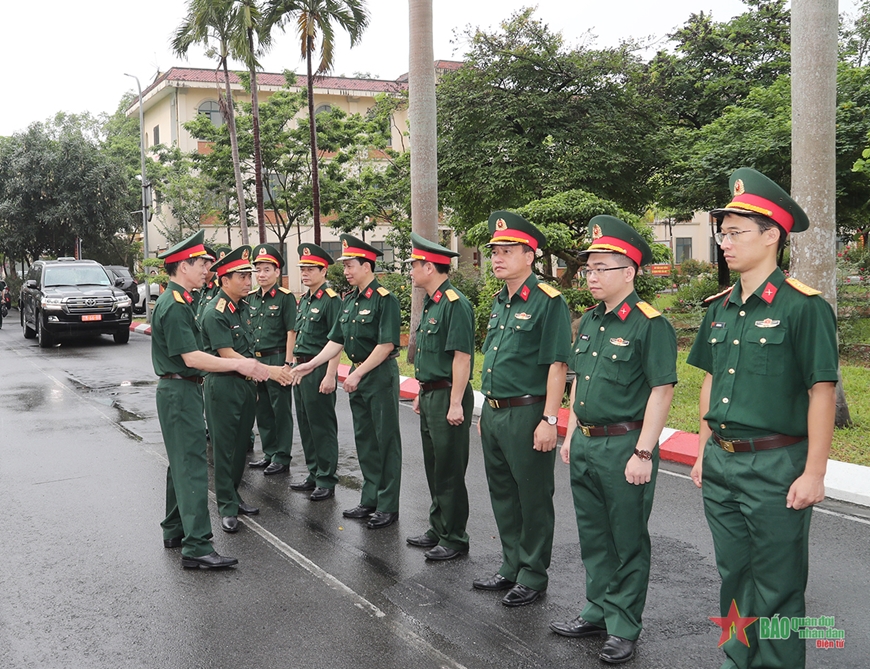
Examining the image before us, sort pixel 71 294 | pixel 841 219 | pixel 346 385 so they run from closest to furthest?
pixel 346 385 < pixel 841 219 < pixel 71 294

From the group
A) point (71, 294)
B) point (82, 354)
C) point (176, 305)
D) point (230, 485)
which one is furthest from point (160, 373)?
point (71, 294)

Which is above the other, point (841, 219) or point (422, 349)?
point (841, 219)

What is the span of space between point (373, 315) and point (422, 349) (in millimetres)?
931

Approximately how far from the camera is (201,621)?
14.9 feet

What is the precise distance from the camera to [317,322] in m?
7.24

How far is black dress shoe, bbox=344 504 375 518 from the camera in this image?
249 inches

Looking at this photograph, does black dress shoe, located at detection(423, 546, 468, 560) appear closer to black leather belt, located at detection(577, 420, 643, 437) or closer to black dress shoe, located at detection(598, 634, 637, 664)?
black dress shoe, located at detection(598, 634, 637, 664)

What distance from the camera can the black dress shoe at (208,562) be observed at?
530 cm

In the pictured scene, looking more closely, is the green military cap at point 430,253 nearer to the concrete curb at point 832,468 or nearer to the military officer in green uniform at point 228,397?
the concrete curb at point 832,468

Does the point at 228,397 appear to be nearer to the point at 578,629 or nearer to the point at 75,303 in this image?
the point at 578,629

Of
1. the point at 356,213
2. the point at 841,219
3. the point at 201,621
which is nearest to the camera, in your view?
the point at 201,621

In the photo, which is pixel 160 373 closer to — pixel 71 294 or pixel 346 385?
pixel 346 385

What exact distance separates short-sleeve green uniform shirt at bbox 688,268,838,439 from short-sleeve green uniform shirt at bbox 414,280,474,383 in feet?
6.49

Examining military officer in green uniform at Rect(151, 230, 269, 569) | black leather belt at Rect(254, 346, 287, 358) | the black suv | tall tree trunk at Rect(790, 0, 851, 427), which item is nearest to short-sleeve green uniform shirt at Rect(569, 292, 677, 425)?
military officer in green uniform at Rect(151, 230, 269, 569)
